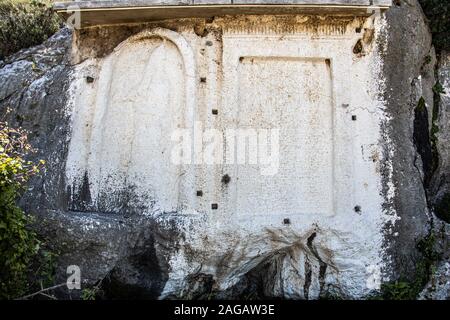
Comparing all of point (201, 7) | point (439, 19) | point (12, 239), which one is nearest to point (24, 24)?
point (201, 7)

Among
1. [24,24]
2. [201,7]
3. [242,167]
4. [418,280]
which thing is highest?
[24,24]

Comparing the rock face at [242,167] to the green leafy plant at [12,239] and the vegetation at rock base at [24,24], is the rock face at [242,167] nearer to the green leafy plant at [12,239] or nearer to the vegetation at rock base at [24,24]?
the green leafy plant at [12,239]

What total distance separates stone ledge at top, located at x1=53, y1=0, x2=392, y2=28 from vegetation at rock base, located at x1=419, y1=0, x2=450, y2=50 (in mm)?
1232

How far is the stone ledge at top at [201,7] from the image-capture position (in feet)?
24.2

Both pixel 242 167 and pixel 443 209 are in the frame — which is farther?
pixel 443 209

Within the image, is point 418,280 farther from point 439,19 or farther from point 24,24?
point 24,24

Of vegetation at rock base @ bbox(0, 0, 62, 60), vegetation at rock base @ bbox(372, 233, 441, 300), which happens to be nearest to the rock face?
vegetation at rock base @ bbox(372, 233, 441, 300)

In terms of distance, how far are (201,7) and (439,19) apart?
3088 millimetres

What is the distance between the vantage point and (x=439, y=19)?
8.48m

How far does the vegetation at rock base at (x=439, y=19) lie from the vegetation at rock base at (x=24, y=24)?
4.98 meters

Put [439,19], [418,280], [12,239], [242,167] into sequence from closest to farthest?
[12,239]
[418,280]
[242,167]
[439,19]

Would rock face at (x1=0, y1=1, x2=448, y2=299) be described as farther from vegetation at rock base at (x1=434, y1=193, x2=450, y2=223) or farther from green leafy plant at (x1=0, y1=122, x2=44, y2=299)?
green leafy plant at (x1=0, y1=122, x2=44, y2=299)

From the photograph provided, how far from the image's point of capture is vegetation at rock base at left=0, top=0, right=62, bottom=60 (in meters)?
9.37

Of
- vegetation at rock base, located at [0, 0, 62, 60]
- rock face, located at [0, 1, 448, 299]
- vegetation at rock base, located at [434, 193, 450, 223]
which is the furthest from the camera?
vegetation at rock base, located at [0, 0, 62, 60]
